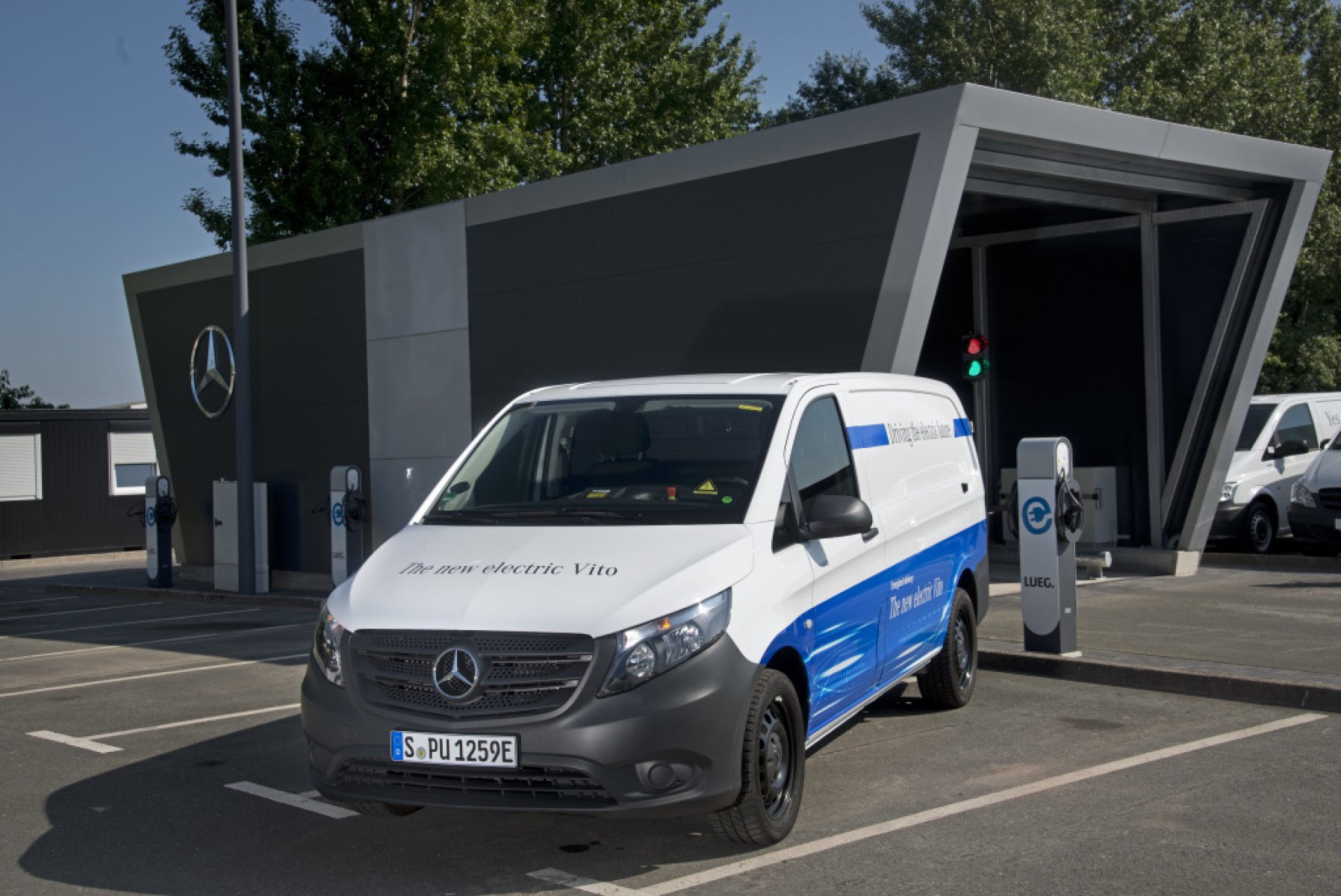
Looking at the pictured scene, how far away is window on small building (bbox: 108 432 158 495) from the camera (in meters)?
28.8

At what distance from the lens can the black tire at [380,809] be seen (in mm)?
5285

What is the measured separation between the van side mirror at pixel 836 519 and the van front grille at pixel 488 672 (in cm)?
128

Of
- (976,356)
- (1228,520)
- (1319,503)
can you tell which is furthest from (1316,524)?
(976,356)

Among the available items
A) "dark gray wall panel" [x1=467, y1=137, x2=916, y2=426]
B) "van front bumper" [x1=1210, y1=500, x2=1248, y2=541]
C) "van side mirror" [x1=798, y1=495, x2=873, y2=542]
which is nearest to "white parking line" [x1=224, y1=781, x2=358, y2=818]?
"van side mirror" [x1=798, y1=495, x2=873, y2=542]

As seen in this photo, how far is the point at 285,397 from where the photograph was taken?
60.6 feet

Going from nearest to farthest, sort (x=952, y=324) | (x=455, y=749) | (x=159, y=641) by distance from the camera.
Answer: (x=455, y=749), (x=159, y=641), (x=952, y=324)

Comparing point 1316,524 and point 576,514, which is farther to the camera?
point 1316,524

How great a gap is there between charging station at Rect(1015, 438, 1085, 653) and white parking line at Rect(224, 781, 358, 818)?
196 inches

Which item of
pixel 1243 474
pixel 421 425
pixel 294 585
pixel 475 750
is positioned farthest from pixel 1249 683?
pixel 294 585

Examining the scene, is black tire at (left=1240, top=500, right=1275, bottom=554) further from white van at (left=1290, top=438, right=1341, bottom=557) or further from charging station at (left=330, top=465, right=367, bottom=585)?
charging station at (left=330, top=465, right=367, bottom=585)

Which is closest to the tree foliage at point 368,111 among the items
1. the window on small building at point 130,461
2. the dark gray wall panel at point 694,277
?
the window on small building at point 130,461

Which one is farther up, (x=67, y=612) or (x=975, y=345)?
Answer: (x=975, y=345)

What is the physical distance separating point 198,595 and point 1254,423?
14.3m

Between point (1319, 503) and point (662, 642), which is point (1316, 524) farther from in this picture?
point (662, 642)
